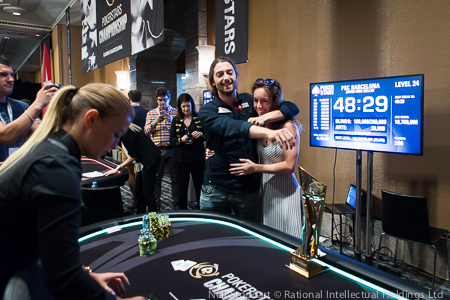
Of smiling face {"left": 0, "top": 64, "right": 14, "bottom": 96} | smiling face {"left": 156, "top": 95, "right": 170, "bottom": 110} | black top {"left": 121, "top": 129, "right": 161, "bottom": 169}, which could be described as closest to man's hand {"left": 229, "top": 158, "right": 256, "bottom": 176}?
smiling face {"left": 0, "top": 64, "right": 14, "bottom": 96}

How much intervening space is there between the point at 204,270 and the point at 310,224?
0.41 meters

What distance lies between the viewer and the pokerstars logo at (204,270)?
114cm

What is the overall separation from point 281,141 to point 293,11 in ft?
8.90

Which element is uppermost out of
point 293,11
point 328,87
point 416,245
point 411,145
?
point 293,11

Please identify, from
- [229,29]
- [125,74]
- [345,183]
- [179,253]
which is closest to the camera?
[179,253]

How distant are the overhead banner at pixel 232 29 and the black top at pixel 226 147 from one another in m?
1.90

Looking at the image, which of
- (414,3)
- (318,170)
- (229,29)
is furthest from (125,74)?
(414,3)

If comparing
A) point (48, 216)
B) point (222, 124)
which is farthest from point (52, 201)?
point (222, 124)

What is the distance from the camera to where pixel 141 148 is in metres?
3.54

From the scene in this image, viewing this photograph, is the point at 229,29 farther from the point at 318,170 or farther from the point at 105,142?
the point at 105,142

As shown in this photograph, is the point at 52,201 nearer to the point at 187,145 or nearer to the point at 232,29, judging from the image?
the point at 187,145

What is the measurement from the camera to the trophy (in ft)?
3.75

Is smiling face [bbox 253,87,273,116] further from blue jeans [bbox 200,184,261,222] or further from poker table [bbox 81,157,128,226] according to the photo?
poker table [bbox 81,157,128,226]

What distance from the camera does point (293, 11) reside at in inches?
147
